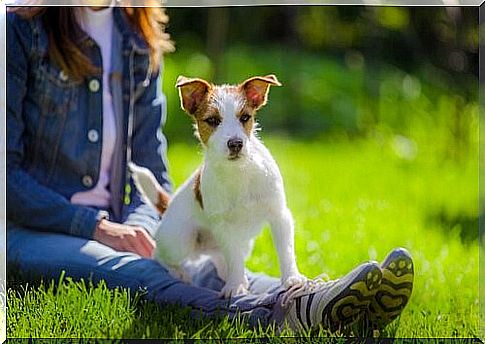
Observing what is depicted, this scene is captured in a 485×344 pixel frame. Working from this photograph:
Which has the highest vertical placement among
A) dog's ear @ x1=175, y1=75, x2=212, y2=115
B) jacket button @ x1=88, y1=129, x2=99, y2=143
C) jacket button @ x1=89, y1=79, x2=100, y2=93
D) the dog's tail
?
jacket button @ x1=89, y1=79, x2=100, y2=93

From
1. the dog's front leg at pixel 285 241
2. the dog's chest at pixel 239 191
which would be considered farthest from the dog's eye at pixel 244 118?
the dog's front leg at pixel 285 241

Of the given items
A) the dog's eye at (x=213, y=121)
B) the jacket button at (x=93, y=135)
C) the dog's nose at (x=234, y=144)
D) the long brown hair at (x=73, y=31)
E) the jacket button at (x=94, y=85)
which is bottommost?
the dog's nose at (x=234, y=144)

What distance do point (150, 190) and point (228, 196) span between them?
349mm

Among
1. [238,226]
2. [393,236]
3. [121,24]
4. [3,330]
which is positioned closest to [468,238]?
[393,236]

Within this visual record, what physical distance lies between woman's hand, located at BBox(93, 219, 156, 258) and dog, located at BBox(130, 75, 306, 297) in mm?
111

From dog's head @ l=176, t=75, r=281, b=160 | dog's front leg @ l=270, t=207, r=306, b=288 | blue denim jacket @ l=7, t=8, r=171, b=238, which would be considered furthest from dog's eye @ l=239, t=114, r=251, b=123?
blue denim jacket @ l=7, t=8, r=171, b=238

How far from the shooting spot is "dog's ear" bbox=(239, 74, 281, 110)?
2191mm

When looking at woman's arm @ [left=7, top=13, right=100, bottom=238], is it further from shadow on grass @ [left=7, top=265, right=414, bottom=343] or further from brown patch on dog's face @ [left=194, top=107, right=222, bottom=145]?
brown patch on dog's face @ [left=194, top=107, right=222, bottom=145]

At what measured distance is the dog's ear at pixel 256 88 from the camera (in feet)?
7.19

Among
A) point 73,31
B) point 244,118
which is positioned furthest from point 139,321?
point 73,31

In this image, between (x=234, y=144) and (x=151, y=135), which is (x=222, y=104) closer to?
(x=234, y=144)

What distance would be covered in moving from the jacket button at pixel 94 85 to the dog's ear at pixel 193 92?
0.37 m

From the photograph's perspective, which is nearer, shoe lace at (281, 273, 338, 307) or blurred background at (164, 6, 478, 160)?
shoe lace at (281, 273, 338, 307)

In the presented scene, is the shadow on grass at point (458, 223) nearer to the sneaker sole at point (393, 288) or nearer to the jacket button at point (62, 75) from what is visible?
the sneaker sole at point (393, 288)
